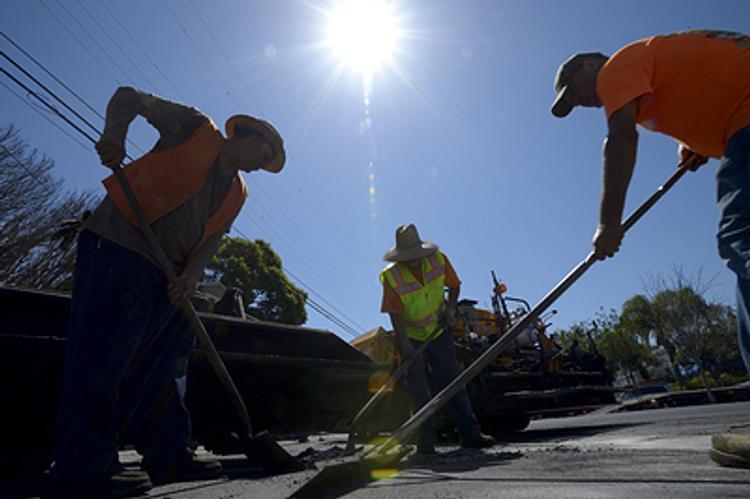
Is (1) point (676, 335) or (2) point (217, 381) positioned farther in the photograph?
(1) point (676, 335)

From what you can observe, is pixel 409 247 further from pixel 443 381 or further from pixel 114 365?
pixel 114 365

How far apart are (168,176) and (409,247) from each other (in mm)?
2762

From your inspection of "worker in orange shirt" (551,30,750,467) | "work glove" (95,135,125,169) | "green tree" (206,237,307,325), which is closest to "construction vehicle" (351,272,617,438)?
"worker in orange shirt" (551,30,750,467)

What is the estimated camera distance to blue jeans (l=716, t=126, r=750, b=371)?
61.4 inches

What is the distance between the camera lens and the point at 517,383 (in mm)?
5324

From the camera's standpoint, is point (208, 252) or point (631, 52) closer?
point (631, 52)

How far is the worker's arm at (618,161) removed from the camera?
1.81 m

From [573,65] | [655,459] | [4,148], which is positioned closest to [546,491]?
[655,459]

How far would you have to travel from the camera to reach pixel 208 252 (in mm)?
2357

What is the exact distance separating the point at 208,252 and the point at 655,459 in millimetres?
2349

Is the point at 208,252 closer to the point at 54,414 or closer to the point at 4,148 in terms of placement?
the point at 54,414

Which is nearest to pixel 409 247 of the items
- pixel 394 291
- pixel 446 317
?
pixel 394 291

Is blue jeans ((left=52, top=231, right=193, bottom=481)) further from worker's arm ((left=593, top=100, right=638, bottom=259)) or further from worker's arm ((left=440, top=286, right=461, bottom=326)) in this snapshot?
worker's arm ((left=440, top=286, right=461, bottom=326))

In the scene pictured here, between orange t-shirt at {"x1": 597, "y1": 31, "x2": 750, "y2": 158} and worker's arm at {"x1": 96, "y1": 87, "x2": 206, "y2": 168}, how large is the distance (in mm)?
1879
